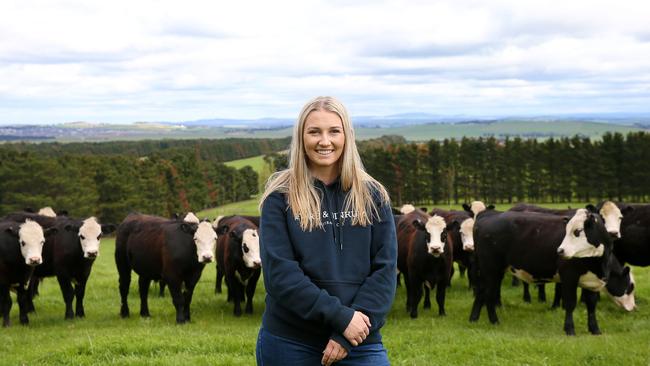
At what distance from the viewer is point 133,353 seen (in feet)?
28.2

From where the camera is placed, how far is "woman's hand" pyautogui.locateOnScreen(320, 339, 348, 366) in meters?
3.75

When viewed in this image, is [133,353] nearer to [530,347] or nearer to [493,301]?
[530,347]

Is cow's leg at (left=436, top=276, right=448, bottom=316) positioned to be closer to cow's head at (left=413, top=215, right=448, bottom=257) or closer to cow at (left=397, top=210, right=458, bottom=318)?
cow at (left=397, top=210, right=458, bottom=318)

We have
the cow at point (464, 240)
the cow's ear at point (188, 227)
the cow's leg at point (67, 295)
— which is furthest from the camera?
the cow at point (464, 240)

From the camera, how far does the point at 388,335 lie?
1010cm

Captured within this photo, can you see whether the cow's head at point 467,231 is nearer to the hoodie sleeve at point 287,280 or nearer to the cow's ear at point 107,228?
the cow's ear at point 107,228

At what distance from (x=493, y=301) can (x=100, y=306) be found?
8521 millimetres

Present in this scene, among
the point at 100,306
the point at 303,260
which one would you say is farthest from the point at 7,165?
the point at 303,260

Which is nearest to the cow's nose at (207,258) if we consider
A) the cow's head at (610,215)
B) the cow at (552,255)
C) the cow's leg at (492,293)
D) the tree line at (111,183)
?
the cow at (552,255)

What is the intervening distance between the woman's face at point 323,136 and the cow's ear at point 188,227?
29.9 ft

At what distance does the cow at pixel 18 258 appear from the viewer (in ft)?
40.9

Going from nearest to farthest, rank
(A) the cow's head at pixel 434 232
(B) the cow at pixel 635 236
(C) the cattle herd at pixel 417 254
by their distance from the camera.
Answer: (C) the cattle herd at pixel 417 254 → (A) the cow's head at pixel 434 232 → (B) the cow at pixel 635 236

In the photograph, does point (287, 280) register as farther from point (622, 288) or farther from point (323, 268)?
point (622, 288)

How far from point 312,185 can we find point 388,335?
21.6ft
